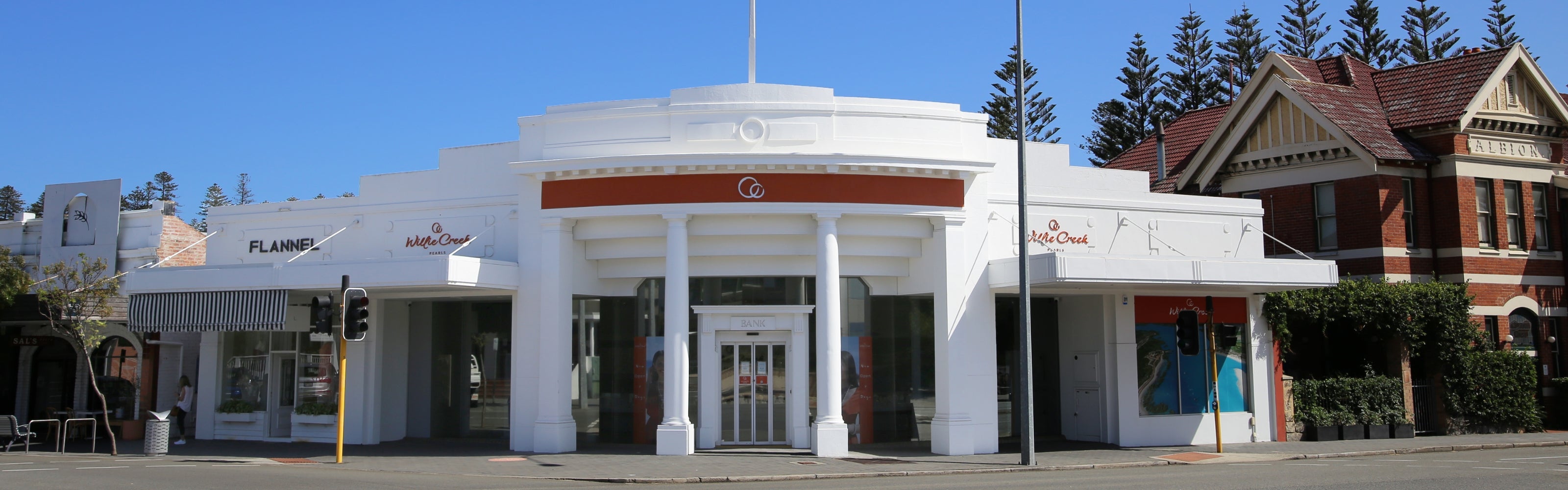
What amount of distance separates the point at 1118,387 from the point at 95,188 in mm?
24156

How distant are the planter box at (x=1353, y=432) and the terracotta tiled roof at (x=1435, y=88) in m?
7.97

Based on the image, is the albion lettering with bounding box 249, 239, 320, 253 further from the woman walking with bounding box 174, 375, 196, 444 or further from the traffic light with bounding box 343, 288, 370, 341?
the traffic light with bounding box 343, 288, 370, 341

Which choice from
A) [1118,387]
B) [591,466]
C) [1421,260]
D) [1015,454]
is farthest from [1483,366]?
[591,466]

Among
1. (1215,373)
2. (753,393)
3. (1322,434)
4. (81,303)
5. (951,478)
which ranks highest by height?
(81,303)

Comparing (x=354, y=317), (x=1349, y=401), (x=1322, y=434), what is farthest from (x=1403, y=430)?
(x=354, y=317)

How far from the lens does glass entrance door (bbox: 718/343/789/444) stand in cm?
2138

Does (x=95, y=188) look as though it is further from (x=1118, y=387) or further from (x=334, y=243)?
(x=1118, y=387)

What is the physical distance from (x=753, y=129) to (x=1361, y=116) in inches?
641

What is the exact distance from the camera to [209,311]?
2152cm

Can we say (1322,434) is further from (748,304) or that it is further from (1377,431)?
(748,304)

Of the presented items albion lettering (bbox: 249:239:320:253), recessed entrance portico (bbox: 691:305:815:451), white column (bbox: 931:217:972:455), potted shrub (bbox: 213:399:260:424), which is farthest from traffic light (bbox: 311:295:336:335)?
white column (bbox: 931:217:972:455)

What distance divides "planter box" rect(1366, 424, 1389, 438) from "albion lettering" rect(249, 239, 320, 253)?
22646 mm

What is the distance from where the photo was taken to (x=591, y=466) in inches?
722

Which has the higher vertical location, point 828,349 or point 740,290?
point 740,290
